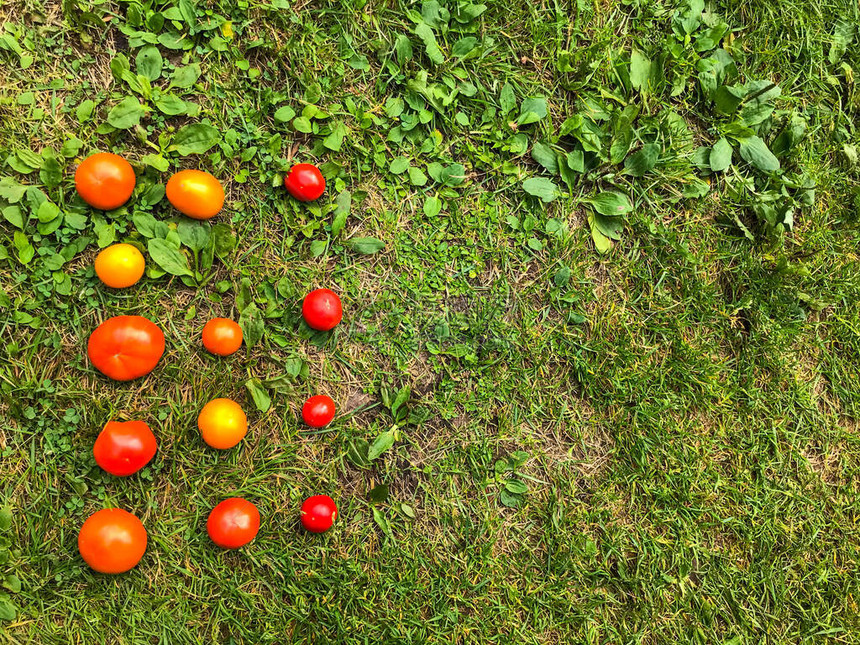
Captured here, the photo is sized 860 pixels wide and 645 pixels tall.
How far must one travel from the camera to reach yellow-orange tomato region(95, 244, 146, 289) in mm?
2459

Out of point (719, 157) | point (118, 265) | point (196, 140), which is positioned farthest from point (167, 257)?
point (719, 157)

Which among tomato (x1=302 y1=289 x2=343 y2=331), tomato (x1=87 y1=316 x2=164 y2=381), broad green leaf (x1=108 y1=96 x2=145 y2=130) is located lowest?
tomato (x1=87 y1=316 x2=164 y2=381)

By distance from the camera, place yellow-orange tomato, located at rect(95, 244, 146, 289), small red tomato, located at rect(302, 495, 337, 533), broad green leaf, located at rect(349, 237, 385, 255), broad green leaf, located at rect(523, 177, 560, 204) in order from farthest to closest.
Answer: broad green leaf, located at rect(523, 177, 560, 204) < broad green leaf, located at rect(349, 237, 385, 255) < small red tomato, located at rect(302, 495, 337, 533) < yellow-orange tomato, located at rect(95, 244, 146, 289)

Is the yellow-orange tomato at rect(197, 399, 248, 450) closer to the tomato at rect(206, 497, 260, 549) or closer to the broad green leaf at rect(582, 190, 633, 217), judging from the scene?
the tomato at rect(206, 497, 260, 549)

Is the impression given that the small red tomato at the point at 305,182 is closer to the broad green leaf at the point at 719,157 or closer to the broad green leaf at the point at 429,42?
the broad green leaf at the point at 429,42

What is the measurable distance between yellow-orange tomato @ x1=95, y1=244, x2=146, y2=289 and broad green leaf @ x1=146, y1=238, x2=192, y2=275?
0.08 metres

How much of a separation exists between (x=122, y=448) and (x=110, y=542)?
1.21ft

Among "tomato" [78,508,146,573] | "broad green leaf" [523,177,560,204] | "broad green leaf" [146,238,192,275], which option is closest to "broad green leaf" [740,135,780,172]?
"broad green leaf" [523,177,560,204]

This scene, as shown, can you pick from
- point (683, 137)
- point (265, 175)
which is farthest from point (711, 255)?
point (265, 175)

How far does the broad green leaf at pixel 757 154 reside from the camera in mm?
3076

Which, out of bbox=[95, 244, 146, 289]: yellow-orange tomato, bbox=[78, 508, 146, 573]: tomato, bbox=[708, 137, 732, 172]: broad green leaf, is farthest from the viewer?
bbox=[708, 137, 732, 172]: broad green leaf

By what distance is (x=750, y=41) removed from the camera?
3.14 metres

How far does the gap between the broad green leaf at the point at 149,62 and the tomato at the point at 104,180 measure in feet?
1.38

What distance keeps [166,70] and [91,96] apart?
1.13ft
